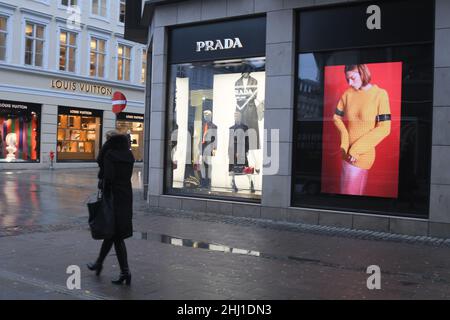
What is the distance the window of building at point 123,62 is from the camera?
3547 centimetres

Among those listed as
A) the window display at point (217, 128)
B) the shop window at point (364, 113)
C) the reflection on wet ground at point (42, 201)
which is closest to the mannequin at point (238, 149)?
the window display at point (217, 128)

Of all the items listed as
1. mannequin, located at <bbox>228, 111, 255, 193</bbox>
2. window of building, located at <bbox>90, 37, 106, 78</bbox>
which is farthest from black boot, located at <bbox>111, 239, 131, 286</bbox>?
window of building, located at <bbox>90, 37, 106, 78</bbox>

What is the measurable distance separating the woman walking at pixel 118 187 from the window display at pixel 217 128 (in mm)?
6042

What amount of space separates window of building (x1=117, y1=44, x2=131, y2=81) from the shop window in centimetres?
2561

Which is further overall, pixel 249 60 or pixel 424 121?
pixel 249 60

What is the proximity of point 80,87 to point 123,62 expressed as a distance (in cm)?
454

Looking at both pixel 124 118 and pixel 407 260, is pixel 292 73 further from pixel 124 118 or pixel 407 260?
pixel 124 118

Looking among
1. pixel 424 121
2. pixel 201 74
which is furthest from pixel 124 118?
pixel 424 121

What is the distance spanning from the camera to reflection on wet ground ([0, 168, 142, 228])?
37.5 feet

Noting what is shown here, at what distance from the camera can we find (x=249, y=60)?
12438mm

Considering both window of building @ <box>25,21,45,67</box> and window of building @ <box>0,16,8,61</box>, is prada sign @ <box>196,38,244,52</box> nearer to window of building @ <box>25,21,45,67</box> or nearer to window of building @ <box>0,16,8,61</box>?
window of building @ <box>0,16,8,61</box>

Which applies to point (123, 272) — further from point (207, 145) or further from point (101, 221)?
point (207, 145)

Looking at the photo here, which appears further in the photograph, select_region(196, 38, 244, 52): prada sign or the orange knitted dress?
select_region(196, 38, 244, 52): prada sign

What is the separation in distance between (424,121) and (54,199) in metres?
10.3
